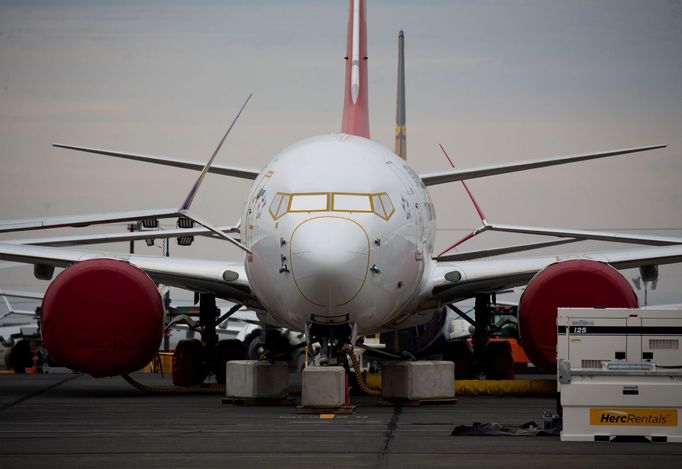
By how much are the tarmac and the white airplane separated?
4.27 feet

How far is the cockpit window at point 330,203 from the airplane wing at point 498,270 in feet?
12.4

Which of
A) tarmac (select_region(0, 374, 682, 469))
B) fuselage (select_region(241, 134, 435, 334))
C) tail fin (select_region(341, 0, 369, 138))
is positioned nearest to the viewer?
tarmac (select_region(0, 374, 682, 469))

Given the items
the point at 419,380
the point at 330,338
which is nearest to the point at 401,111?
the point at 419,380

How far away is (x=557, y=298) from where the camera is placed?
20875mm

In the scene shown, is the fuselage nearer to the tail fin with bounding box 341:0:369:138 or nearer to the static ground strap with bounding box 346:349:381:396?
the static ground strap with bounding box 346:349:381:396

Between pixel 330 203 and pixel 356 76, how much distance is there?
8.75 m

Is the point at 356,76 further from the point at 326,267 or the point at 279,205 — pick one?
the point at 326,267

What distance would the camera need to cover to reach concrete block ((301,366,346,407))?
17.5 m

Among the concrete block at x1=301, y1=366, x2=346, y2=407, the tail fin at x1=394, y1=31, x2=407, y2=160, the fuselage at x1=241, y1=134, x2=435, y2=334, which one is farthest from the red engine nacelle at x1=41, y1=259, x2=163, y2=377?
the tail fin at x1=394, y1=31, x2=407, y2=160

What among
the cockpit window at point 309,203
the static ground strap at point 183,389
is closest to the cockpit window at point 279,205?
the cockpit window at point 309,203

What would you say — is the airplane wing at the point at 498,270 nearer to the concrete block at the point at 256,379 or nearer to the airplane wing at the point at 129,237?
the concrete block at the point at 256,379

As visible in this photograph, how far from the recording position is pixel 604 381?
13875 millimetres

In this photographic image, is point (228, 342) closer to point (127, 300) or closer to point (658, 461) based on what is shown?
point (127, 300)

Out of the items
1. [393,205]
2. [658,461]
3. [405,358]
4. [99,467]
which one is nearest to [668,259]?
[405,358]
